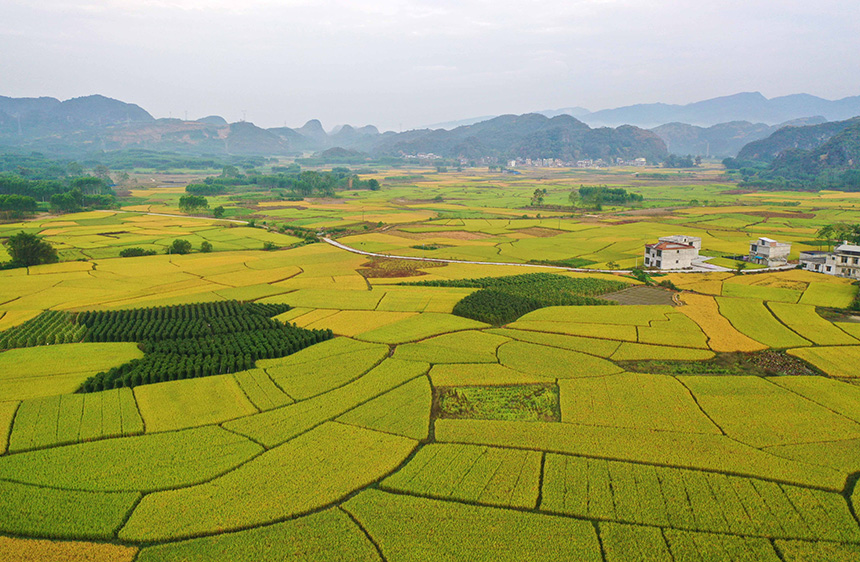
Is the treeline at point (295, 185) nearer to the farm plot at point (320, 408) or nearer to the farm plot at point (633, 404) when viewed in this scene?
the farm plot at point (320, 408)

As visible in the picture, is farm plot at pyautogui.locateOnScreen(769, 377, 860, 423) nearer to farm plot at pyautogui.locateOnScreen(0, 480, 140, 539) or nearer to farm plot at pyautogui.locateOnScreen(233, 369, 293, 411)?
farm plot at pyautogui.locateOnScreen(233, 369, 293, 411)

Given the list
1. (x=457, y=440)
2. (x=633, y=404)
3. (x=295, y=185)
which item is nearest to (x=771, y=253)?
(x=633, y=404)

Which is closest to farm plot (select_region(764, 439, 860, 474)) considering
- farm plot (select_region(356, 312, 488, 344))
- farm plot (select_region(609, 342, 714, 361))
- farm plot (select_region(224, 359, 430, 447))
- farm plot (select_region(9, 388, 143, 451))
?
farm plot (select_region(609, 342, 714, 361))

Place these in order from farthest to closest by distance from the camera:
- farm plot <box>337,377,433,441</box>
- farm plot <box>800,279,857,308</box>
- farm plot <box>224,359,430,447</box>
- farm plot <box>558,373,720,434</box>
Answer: farm plot <box>800,279,857,308</box>, farm plot <box>558,373,720,434</box>, farm plot <box>337,377,433,441</box>, farm plot <box>224,359,430,447</box>

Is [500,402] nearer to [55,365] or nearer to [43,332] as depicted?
[55,365]

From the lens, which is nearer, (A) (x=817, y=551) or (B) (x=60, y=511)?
(A) (x=817, y=551)

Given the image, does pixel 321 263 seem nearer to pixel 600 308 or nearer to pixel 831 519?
pixel 600 308
